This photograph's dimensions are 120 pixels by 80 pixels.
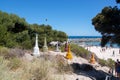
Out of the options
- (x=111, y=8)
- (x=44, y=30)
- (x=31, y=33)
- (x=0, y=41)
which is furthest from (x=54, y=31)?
(x=111, y=8)

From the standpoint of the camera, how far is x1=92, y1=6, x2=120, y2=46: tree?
18219mm

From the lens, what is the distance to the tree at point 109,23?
717 inches

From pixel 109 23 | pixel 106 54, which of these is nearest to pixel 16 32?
pixel 109 23

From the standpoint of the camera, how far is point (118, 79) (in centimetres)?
1594

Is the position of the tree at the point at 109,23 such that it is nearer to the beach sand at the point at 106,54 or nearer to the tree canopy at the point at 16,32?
the tree canopy at the point at 16,32

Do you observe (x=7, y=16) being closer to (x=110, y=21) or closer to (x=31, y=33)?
(x=31, y=33)

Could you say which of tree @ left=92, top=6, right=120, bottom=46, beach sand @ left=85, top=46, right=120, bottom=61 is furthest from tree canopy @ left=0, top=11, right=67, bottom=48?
beach sand @ left=85, top=46, right=120, bottom=61

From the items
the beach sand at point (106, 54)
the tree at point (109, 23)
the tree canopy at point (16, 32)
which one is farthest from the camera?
the beach sand at point (106, 54)

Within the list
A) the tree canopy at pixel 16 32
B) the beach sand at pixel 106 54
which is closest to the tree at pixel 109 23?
the tree canopy at pixel 16 32

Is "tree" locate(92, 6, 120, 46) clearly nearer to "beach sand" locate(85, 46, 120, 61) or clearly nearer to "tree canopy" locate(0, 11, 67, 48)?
"tree canopy" locate(0, 11, 67, 48)

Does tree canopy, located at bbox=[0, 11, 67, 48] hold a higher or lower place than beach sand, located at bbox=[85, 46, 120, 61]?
higher

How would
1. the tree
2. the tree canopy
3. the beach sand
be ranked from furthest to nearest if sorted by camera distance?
1. the beach sand
2. the tree canopy
3. the tree

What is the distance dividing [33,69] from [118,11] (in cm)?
963

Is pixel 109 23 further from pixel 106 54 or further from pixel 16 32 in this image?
pixel 106 54
